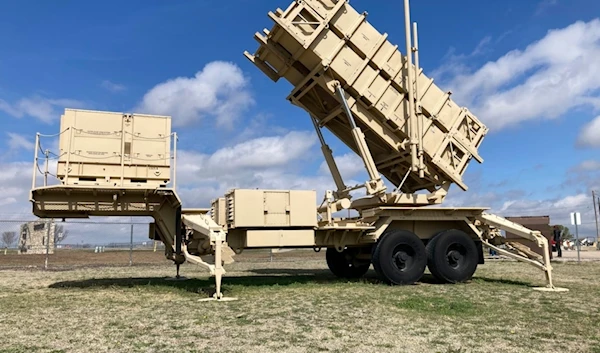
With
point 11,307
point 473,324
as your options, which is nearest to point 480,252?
point 473,324

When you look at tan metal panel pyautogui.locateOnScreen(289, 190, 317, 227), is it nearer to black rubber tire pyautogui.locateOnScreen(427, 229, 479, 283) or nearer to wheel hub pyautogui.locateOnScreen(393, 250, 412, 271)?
wheel hub pyautogui.locateOnScreen(393, 250, 412, 271)

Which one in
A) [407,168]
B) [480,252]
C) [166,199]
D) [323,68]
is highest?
[323,68]

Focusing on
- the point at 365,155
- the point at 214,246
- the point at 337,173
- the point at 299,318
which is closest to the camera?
the point at 299,318

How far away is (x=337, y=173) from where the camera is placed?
40.7 feet

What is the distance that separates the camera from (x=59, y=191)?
8.79 metres

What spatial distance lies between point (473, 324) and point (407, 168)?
5739 mm

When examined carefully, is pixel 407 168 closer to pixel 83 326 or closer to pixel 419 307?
pixel 419 307

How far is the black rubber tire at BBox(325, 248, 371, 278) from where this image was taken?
1246 centimetres

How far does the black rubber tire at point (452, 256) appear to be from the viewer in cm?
1091

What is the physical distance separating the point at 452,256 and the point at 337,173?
138 inches

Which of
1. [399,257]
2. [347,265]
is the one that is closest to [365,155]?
[399,257]

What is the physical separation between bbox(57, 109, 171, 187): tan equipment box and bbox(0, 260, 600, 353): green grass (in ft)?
7.36

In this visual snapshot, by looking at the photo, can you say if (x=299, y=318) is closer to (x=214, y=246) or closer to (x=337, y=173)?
(x=214, y=246)

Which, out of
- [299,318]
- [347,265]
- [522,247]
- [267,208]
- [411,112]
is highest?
[411,112]
